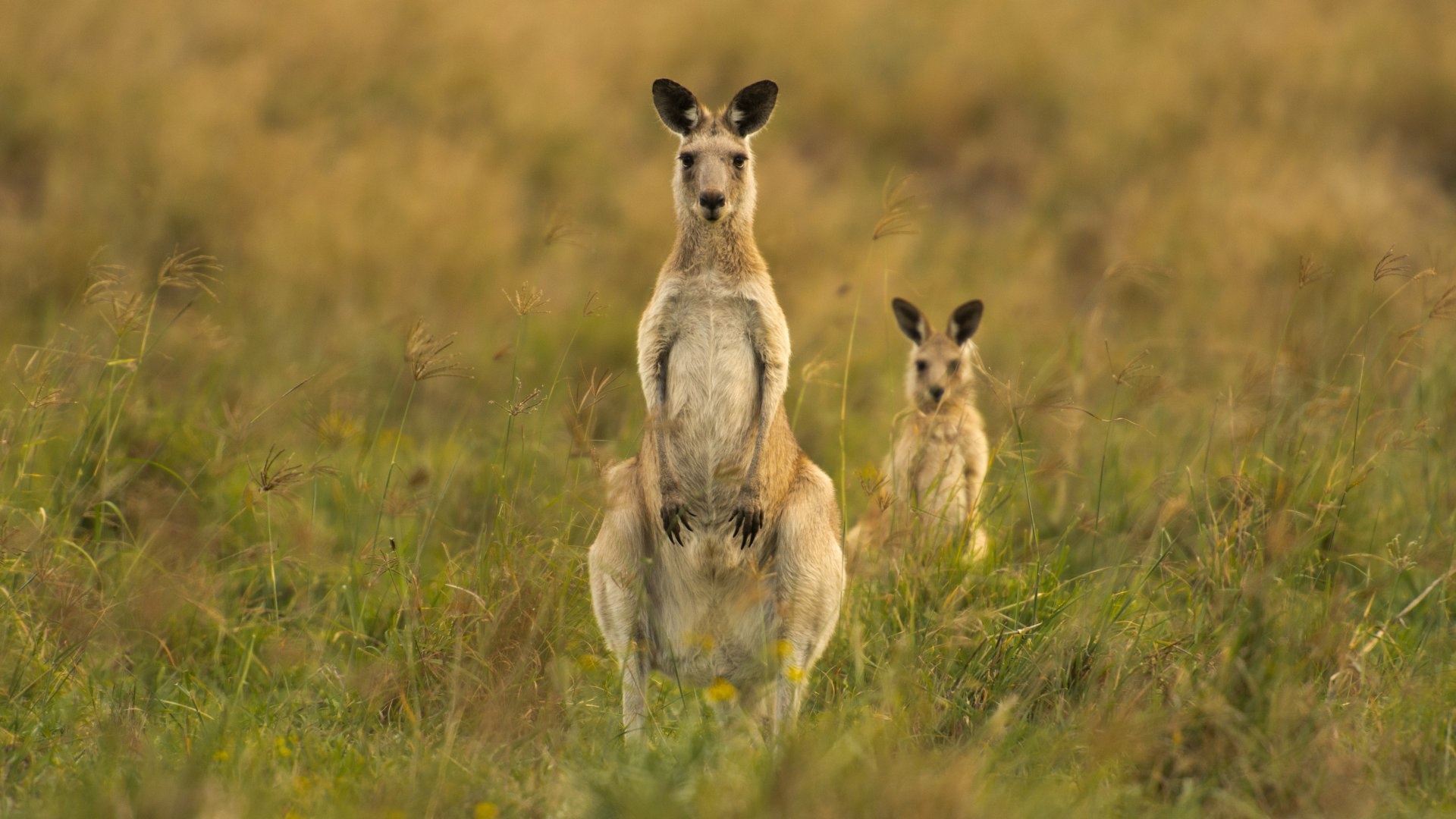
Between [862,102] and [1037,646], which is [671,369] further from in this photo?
[862,102]

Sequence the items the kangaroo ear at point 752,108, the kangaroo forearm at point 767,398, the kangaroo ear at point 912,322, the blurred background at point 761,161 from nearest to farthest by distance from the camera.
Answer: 1. the kangaroo forearm at point 767,398
2. the kangaroo ear at point 752,108
3. the kangaroo ear at point 912,322
4. the blurred background at point 761,161

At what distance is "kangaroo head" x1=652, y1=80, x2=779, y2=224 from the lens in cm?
479

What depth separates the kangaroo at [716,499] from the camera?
4.56 metres

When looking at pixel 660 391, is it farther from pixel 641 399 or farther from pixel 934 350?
pixel 934 350

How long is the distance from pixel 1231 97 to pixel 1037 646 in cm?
1129

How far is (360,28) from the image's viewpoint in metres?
13.9

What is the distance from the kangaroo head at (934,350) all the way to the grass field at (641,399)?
A: 0.36 meters

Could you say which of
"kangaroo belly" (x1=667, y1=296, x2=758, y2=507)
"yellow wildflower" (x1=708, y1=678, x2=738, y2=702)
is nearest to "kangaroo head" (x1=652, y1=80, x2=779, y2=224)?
"kangaroo belly" (x1=667, y1=296, x2=758, y2=507)

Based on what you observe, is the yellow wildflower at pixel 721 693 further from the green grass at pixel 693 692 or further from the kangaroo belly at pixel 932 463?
the kangaroo belly at pixel 932 463

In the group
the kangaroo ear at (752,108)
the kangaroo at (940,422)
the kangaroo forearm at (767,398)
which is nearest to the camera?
the kangaroo forearm at (767,398)

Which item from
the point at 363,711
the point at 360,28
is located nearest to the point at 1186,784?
the point at 363,711

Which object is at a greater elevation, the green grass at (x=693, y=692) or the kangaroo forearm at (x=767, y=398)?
the kangaroo forearm at (x=767, y=398)

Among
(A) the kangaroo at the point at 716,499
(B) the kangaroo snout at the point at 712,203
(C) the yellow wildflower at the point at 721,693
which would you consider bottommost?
(C) the yellow wildflower at the point at 721,693

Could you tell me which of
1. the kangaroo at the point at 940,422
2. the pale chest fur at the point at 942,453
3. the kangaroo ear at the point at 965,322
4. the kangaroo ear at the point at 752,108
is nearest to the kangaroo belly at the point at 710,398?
the kangaroo ear at the point at 752,108
